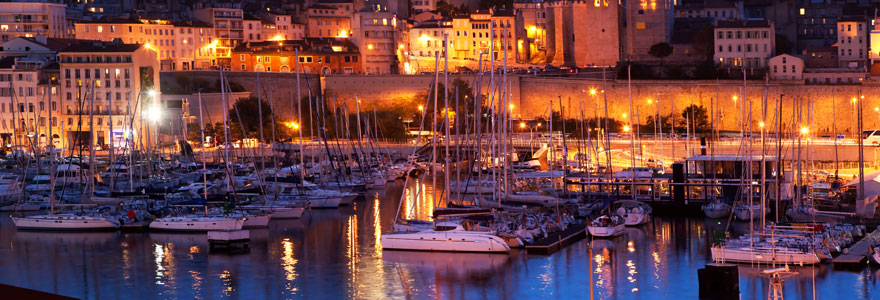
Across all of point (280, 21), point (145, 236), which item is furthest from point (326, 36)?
point (145, 236)

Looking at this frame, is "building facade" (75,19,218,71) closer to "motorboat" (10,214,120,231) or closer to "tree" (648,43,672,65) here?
"tree" (648,43,672,65)

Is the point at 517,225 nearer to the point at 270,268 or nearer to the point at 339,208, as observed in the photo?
the point at 270,268

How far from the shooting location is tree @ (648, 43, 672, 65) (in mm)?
58281

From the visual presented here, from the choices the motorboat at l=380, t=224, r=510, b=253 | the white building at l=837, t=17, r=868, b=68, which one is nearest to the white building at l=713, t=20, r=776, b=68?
the white building at l=837, t=17, r=868, b=68

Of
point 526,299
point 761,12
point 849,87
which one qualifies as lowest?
point 526,299

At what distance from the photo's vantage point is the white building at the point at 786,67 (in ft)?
178

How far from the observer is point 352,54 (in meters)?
60.2

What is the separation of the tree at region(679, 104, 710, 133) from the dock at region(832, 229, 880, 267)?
25767mm

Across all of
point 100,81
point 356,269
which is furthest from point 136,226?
point 100,81

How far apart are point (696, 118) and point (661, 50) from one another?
684cm

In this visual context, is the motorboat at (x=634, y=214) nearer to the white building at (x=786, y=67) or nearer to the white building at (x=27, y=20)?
the white building at (x=786, y=67)

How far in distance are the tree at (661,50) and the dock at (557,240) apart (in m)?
31.6

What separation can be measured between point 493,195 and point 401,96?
26.4 metres

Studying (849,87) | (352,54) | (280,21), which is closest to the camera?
→ (849,87)
